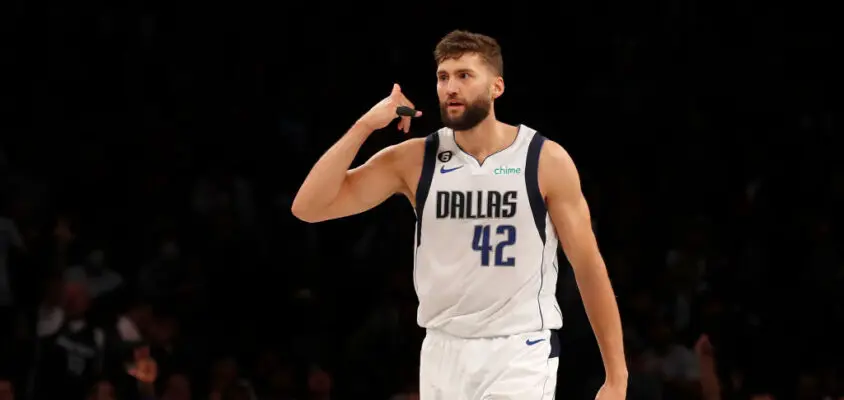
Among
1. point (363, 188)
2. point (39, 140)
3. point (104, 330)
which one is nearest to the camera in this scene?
point (363, 188)

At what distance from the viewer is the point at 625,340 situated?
8602 millimetres

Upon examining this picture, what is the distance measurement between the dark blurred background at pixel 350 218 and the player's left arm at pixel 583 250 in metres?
3.13

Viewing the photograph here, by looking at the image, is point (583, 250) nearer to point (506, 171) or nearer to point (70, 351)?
point (506, 171)

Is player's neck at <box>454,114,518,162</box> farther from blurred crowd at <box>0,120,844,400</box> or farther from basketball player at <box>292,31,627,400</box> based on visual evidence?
blurred crowd at <box>0,120,844,400</box>

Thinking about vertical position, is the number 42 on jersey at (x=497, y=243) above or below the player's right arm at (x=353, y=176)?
below

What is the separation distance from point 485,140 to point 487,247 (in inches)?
15.5

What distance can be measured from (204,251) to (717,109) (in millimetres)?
3732

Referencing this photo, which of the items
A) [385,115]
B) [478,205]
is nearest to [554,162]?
[478,205]

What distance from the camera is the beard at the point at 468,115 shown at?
16.4ft

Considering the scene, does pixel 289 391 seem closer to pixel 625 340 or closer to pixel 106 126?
pixel 625 340

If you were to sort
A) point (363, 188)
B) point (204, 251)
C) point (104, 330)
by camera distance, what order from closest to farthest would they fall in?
point (363, 188) → point (104, 330) → point (204, 251)

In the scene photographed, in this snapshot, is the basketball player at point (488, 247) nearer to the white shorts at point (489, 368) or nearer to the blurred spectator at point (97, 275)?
the white shorts at point (489, 368)

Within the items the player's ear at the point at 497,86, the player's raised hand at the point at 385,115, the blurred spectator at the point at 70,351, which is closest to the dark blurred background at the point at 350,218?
the blurred spectator at the point at 70,351

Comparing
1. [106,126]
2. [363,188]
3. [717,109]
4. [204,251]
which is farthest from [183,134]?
[363,188]
